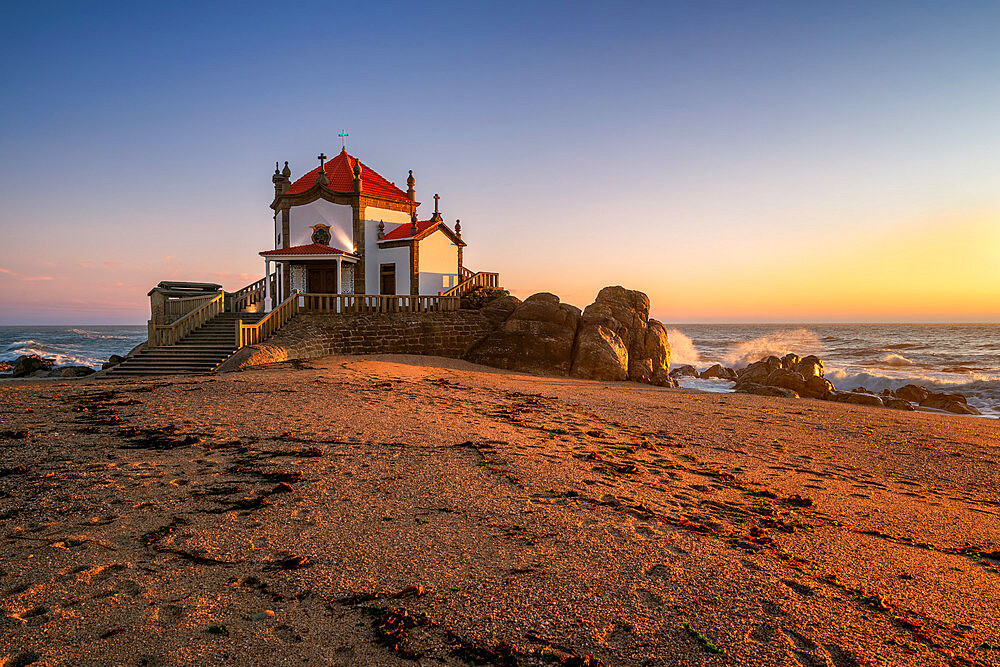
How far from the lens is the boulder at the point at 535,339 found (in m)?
22.5

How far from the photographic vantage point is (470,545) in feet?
15.9

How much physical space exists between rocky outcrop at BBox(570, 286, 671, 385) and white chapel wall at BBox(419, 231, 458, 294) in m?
9.63

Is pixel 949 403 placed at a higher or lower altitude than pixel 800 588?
lower

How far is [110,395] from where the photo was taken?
11.6 metres

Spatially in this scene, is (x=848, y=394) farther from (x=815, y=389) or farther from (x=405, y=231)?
(x=405, y=231)

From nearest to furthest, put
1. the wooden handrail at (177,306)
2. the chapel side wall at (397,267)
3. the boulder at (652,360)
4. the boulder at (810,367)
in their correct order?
the wooden handrail at (177,306) < the boulder at (652,360) < the boulder at (810,367) < the chapel side wall at (397,267)

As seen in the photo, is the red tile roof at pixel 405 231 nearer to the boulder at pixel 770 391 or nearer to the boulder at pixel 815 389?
the boulder at pixel 770 391

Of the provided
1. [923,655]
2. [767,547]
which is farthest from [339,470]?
[923,655]

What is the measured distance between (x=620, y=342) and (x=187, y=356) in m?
17.4

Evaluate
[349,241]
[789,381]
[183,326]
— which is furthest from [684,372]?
[183,326]

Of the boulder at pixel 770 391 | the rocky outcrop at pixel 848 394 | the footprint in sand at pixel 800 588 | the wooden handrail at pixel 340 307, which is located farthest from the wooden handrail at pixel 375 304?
the footprint in sand at pixel 800 588

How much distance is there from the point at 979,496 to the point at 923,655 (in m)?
5.73

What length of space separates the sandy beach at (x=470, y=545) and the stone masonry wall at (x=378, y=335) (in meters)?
9.55

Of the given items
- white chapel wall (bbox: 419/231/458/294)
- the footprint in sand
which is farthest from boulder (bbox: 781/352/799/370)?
the footprint in sand
